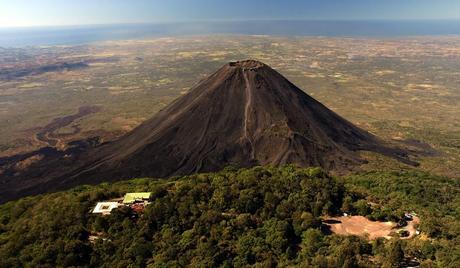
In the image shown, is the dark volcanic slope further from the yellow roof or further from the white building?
the white building

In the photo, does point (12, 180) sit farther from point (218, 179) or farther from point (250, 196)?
point (250, 196)

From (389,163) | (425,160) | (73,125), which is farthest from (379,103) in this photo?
(73,125)

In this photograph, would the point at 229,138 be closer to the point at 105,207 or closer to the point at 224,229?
the point at 105,207

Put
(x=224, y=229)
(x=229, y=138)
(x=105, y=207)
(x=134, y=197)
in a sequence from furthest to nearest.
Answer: (x=229, y=138), (x=134, y=197), (x=105, y=207), (x=224, y=229)

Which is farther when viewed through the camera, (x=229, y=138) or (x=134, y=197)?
(x=229, y=138)

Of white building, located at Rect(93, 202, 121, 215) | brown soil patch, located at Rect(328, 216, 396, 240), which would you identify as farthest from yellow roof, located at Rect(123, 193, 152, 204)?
brown soil patch, located at Rect(328, 216, 396, 240)

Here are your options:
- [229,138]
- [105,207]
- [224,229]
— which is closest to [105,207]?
[105,207]
